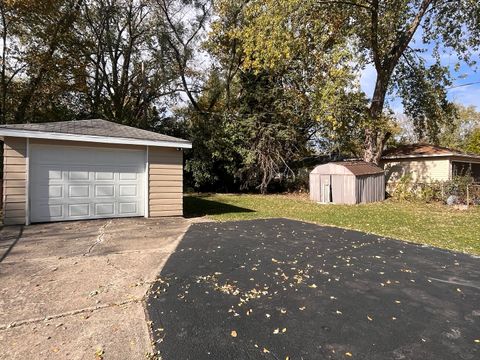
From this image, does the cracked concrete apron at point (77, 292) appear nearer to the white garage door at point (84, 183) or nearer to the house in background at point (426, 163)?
the white garage door at point (84, 183)

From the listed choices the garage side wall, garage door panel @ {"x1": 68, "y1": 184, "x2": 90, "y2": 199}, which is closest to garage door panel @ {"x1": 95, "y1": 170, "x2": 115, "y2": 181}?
garage door panel @ {"x1": 68, "y1": 184, "x2": 90, "y2": 199}

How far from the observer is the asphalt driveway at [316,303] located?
2666 mm

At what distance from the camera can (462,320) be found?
10.4 ft

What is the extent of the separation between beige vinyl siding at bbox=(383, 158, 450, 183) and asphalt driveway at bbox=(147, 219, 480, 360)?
13242 millimetres

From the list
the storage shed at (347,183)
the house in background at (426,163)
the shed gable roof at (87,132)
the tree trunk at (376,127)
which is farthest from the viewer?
the house in background at (426,163)

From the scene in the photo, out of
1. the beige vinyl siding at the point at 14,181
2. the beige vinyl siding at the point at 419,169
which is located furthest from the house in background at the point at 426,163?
the beige vinyl siding at the point at 14,181

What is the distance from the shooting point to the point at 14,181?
7742 mm

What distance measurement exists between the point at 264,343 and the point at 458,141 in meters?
42.3

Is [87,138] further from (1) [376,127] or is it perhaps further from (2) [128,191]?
(1) [376,127]

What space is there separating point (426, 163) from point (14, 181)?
18.7 m

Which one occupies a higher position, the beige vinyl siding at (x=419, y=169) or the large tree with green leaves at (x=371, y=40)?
the large tree with green leaves at (x=371, y=40)

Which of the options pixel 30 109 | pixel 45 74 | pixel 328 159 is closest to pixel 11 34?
pixel 45 74

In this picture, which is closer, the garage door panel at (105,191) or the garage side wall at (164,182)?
the garage door panel at (105,191)

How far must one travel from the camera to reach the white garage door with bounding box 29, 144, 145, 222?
8055 millimetres
